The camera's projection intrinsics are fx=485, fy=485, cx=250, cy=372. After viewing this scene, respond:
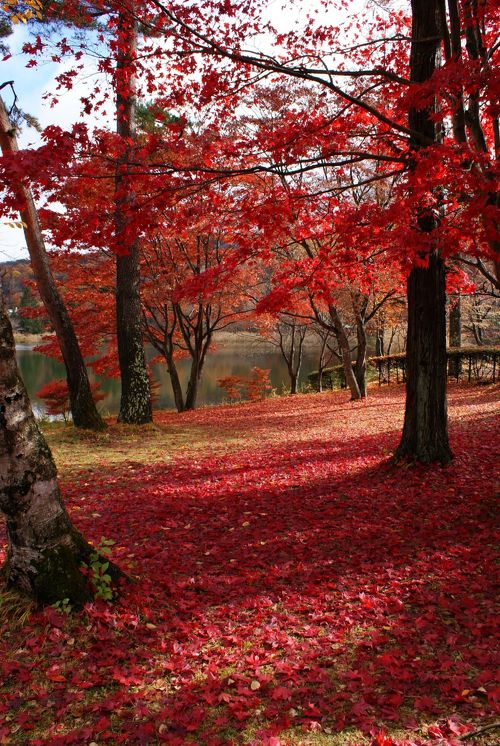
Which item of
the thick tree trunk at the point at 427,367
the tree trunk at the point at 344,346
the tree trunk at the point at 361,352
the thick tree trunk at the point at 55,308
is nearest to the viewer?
the thick tree trunk at the point at 427,367

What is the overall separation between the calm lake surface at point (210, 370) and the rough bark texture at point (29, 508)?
22594 mm

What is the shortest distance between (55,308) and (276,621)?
839 cm

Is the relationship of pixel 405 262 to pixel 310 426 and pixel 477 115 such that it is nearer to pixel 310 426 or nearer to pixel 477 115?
pixel 477 115

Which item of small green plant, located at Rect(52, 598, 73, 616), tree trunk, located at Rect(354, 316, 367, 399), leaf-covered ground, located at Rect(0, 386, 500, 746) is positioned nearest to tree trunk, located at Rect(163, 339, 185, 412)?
tree trunk, located at Rect(354, 316, 367, 399)

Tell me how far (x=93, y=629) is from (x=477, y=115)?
5.82m

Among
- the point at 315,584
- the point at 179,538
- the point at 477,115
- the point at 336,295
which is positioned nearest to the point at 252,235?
the point at 477,115

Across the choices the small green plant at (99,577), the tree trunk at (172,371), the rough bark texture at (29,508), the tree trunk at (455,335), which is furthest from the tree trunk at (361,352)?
the rough bark texture at (29,508)

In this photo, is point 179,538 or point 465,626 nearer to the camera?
point 465,626

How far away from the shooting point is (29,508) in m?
3.21

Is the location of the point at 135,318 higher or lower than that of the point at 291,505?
higher

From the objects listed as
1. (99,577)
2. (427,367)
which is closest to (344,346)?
(427,367)

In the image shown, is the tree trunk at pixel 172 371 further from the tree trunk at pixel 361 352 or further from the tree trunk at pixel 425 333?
the tree trunk at pixel 425 333

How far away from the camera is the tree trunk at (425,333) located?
6.08 m

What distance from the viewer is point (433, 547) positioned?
15.1 feet
